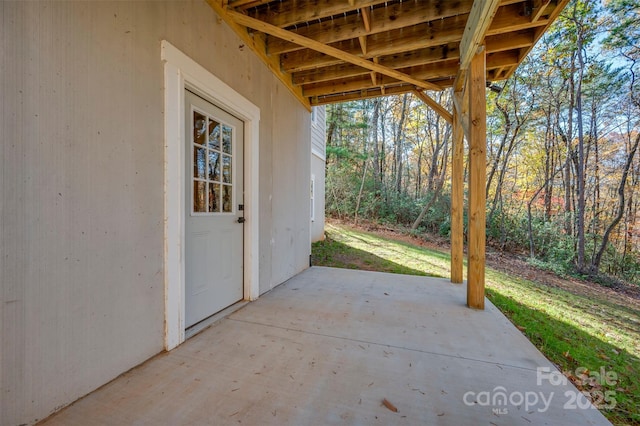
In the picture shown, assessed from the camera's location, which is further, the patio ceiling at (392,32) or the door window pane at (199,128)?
the patio ceiling at (392,32)

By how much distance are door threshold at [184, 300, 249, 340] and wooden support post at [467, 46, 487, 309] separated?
248 centimetres

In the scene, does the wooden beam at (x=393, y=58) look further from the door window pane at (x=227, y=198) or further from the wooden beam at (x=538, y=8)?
the door window pane at (x=227, y=198)

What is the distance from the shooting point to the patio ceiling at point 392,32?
239cm

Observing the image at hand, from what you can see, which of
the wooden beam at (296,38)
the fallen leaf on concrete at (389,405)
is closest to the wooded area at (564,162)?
the wooden beam at (296,38)

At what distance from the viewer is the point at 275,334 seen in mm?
2137

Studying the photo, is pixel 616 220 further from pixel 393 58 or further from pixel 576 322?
pixel 393 58

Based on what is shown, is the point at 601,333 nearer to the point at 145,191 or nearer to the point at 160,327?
the point at 160,327

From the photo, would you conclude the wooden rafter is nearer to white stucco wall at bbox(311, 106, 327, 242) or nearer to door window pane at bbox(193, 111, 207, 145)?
door window pane at bbox(193, 111, 207, 145)

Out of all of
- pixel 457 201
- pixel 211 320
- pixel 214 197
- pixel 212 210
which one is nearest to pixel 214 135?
pixel 214 197

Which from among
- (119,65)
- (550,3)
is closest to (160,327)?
(119,65)

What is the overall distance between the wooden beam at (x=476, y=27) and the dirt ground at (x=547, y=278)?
218 inches

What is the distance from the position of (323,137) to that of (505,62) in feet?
16.8

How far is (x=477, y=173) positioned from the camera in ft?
8.96

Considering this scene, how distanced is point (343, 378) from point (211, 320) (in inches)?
52.5
